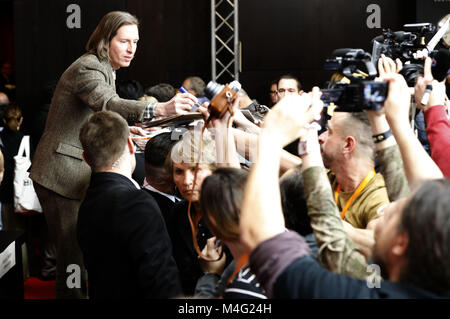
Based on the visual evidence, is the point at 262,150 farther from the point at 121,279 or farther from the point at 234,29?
the point at 234,29

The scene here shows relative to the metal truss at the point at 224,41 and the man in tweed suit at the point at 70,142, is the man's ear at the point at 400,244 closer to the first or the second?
the man in tweed suit at the point at 70,142

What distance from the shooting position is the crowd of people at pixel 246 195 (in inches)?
37.2

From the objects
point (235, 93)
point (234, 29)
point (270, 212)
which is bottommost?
point (270, 212)

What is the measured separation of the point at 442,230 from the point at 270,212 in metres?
0.26


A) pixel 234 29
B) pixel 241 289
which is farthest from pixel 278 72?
pixel 241 289

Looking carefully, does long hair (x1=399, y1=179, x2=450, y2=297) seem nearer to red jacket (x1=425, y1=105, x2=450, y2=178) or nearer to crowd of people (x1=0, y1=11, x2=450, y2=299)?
crowd of people (x1=0, y1=11, x2=450, y2=299)

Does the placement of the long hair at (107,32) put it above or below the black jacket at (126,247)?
above

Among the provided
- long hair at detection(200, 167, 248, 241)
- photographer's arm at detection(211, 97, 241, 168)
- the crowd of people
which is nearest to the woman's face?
the crowd of people

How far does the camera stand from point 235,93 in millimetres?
1585

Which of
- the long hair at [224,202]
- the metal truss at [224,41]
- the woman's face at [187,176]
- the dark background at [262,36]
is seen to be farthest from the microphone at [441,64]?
the dark background at [262,36]

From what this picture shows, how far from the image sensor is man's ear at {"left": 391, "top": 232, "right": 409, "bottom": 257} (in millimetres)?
920

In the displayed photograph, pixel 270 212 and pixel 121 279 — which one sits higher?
pixel 270 212
